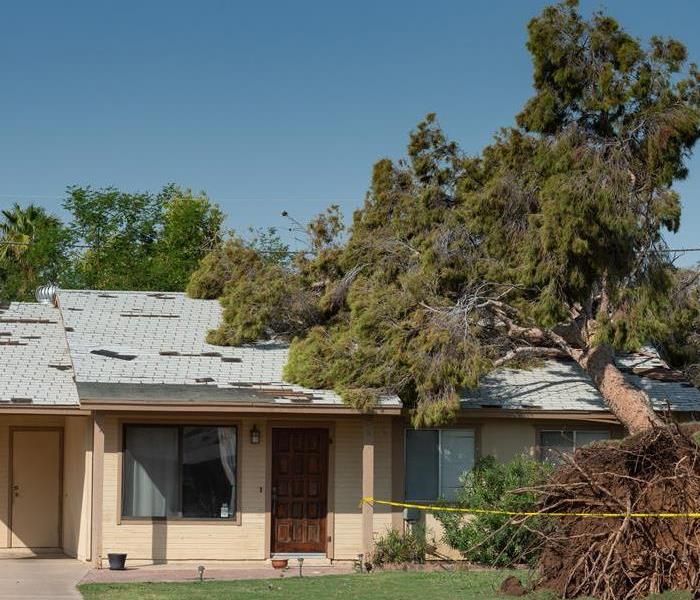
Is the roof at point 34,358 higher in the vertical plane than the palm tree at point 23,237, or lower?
lower

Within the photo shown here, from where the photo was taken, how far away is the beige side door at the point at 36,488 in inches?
865

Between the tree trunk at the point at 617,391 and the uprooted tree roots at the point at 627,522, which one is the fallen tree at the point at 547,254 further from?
the uprooted tree roots at the point at 627,522

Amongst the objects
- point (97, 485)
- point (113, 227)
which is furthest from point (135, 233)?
point (97, 485)

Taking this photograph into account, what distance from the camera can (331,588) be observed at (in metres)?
16.1

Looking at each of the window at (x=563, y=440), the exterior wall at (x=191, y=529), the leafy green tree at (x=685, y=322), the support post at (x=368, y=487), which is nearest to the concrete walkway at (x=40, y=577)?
the exterior wall at (x=191, y=529)

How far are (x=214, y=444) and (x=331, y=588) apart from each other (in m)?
4.86

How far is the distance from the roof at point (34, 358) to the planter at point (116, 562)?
8.07 ft

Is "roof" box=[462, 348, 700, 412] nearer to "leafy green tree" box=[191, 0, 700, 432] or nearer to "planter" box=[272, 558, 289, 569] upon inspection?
"leafy green tree" box=[191, 0, 700, 432]

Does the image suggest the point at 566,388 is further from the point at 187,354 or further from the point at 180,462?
the point at 180,462

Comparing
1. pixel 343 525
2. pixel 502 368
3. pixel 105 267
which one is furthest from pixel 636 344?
pixel 105 267

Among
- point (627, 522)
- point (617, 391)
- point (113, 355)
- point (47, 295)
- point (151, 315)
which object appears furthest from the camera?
point (47, 295)

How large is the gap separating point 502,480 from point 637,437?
5.77 metres

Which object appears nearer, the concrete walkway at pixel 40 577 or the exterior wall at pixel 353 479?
the concrete walkway at pixel 40 577

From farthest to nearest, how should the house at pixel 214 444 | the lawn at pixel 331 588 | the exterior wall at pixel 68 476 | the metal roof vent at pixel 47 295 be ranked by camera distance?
1. the metal roof vent at pixel 47 295
2. the exterior wall at pixel 68 476
3. the house at pixel 214 444
4. the lawn at pixel 331 588
